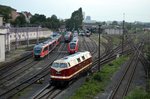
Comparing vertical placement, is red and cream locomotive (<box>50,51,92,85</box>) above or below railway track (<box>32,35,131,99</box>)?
above

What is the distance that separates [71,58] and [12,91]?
7015mm

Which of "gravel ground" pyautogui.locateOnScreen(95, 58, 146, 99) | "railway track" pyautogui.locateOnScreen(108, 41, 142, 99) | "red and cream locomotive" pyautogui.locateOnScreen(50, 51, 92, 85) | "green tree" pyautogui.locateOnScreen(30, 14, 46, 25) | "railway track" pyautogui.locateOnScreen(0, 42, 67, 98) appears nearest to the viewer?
"railway track" pyautogui.locateOnScreen(108, 41, 142, 99)

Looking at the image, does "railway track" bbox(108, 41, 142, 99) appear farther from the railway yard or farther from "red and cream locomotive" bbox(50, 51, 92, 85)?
"red and cream locomotive" bbox(50, 51, 92, 85)

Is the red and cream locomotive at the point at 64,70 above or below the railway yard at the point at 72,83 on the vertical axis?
above

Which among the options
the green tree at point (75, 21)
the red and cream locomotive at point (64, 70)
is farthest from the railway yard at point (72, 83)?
the green tree at point (75, 21)

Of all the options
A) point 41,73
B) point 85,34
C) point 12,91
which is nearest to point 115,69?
point 41,73

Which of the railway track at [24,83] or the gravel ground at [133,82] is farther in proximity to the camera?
the railway track at [24,83]

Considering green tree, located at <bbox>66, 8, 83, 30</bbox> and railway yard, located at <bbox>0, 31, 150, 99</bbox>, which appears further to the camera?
green tree, located at <bbox>66, 8, 83, 30</bbox>

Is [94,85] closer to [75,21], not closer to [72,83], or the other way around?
[72,83]

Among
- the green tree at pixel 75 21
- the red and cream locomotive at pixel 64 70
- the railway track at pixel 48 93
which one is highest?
the green tree at pixel 75 21

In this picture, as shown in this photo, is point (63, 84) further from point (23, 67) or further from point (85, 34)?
point (85, 34)

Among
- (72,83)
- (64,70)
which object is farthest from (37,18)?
(64,70)

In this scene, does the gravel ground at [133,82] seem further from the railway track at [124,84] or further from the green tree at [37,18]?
the green tree at [37,18]

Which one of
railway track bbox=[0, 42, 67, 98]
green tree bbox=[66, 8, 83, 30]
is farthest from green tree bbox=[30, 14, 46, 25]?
railway track bbox=[0, 42, 67, 98]
